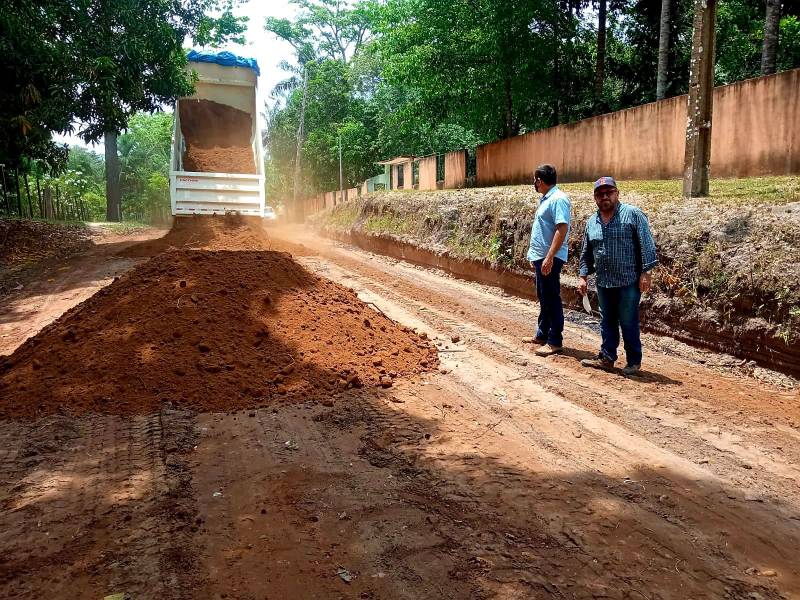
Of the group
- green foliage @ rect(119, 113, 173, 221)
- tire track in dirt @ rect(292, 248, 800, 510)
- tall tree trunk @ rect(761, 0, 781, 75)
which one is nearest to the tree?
tire track in dirt @ rect(292, 248, 800, 510)

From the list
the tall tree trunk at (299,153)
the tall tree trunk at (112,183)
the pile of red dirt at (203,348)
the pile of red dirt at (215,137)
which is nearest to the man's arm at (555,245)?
the pile of red dirt at (203,348)

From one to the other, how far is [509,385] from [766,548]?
2.44 metres

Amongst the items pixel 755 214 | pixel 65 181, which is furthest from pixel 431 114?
pixel 65 181

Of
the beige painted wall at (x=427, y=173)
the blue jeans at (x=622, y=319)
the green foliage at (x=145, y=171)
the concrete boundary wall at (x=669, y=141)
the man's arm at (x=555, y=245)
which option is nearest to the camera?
the blue jeans at (x=622, y=319)

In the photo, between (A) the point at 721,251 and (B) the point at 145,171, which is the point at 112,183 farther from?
(A) the point at 721,251

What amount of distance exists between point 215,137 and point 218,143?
10.6 inches

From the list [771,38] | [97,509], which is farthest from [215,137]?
[771,38]

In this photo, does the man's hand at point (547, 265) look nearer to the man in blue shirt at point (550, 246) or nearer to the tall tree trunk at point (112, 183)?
the man in blue shirt at point (550, 246)

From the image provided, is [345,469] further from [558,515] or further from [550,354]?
[550,354]

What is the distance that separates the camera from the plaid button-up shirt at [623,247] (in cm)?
486

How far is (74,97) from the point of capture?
13.2 m

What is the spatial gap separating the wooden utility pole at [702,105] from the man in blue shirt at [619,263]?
362cm

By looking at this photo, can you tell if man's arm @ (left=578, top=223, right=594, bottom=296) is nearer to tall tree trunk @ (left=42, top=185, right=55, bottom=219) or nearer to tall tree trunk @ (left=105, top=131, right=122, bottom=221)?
tall tree trunk @ (left=42, top=185, right=55, bottom=219)

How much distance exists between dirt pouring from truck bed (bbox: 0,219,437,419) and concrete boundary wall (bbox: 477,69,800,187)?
8.12 metres
